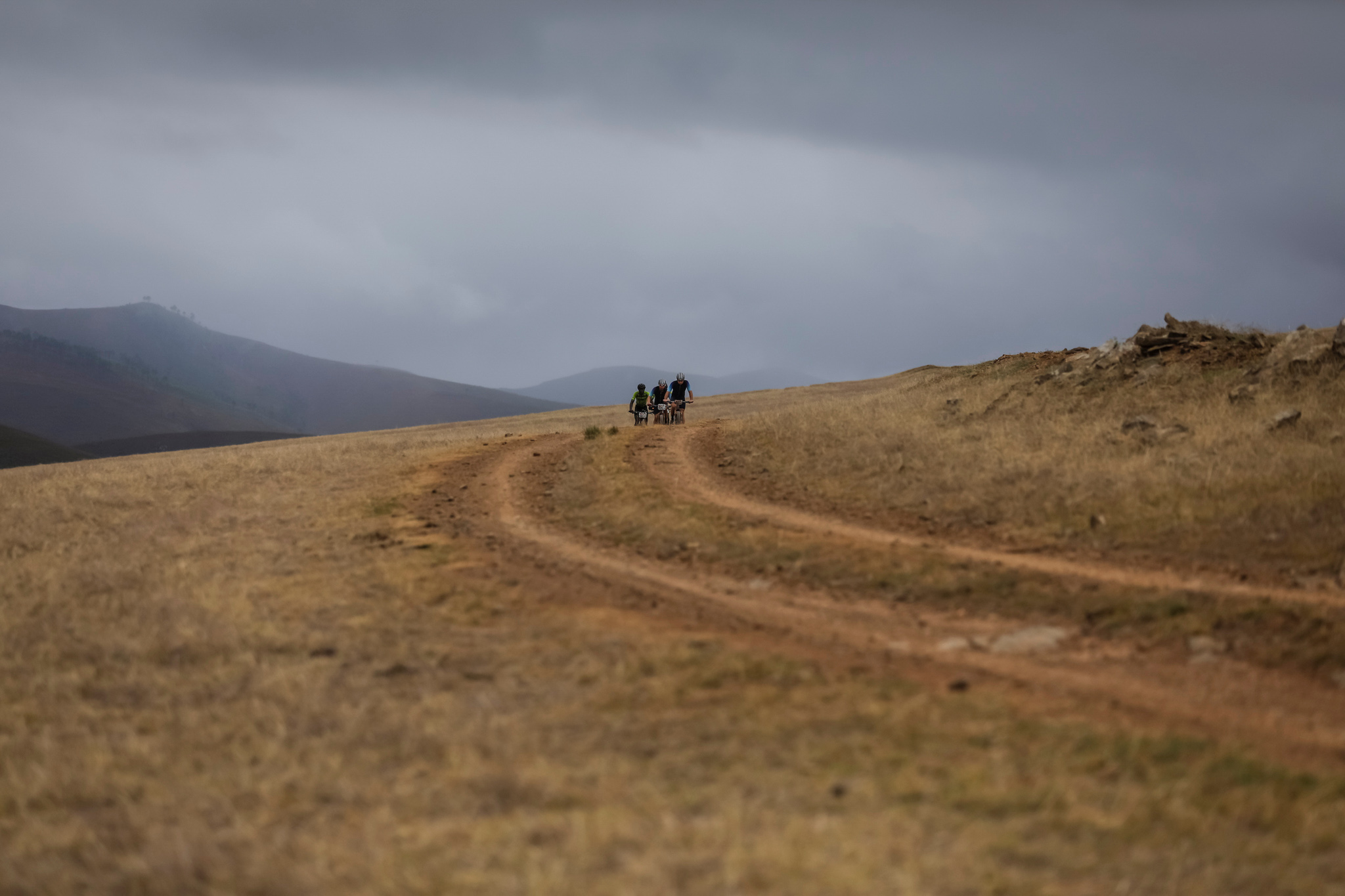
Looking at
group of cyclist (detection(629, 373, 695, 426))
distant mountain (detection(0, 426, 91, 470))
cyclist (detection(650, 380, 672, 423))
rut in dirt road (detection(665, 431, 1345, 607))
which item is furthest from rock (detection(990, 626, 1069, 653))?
distant mountain (detection(0, 426, 91, 470))

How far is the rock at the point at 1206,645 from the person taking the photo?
892 cm

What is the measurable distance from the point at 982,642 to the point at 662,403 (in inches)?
985

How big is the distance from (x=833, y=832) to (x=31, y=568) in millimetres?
15166

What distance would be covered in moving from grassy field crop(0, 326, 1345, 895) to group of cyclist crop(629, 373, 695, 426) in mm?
16350

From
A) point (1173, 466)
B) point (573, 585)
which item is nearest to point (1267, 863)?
point (573, 585)

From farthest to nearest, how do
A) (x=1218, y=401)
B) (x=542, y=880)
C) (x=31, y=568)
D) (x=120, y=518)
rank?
(x=1218, y=401) < (x=120, y=518) < (x=31, y=568) < (x=542, y=880)

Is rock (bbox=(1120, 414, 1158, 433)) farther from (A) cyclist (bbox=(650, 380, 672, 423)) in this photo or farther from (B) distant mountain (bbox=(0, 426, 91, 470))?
(B) distant mountain (bbox=(0, 426, 91, 470))

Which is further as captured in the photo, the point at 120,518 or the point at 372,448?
the point at 372,448

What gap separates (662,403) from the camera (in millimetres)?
33812

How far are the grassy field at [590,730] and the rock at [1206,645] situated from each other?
33 cm

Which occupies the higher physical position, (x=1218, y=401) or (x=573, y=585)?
(x=1218, y=401)

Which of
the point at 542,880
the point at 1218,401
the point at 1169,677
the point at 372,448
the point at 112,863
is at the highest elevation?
the point at 1218,401

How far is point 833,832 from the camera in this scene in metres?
5.46

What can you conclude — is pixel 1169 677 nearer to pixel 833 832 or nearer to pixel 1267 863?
pixel 1267 863
